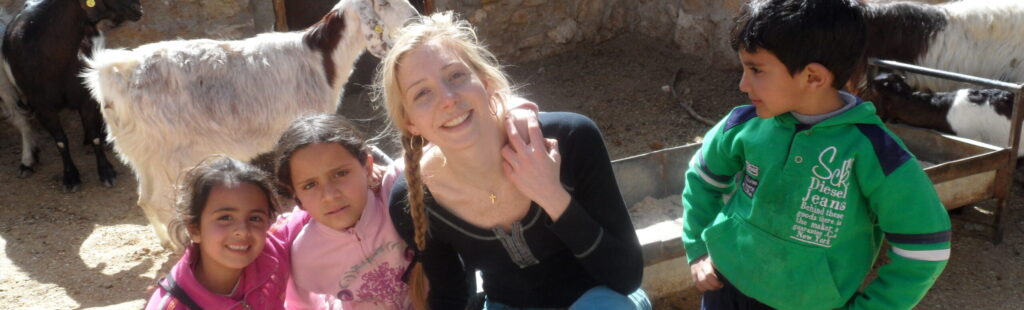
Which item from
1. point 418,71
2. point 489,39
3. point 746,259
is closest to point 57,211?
point 489,39

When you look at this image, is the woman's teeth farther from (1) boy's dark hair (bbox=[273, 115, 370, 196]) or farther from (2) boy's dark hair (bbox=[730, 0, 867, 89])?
(2) boy's dark hair (bbox=[730, 0, 867, 89])

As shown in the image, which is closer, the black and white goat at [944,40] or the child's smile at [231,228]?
the child's smile at [231,228]

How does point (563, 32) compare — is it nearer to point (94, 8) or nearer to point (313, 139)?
point (94, 8)

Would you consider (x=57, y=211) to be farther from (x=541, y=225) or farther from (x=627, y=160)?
(x=541, y=225)

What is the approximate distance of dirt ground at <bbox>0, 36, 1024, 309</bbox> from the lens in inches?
147

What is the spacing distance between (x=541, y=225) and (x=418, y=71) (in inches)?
20.6

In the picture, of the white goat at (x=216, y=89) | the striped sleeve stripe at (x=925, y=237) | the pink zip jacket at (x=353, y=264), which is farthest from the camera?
the white goat at (x=216, y=89)

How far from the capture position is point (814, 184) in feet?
6.00

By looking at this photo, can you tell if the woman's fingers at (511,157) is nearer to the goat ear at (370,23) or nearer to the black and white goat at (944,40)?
the goat ear at (370,23)

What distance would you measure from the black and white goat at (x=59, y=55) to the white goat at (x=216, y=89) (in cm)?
136

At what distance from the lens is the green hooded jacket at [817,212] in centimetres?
171

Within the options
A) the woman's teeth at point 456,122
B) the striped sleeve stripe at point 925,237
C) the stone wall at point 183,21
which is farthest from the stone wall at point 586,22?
the striped sleeve stripe at point 925,237

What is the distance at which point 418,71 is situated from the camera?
1964 mm

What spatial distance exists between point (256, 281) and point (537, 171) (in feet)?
3.01
